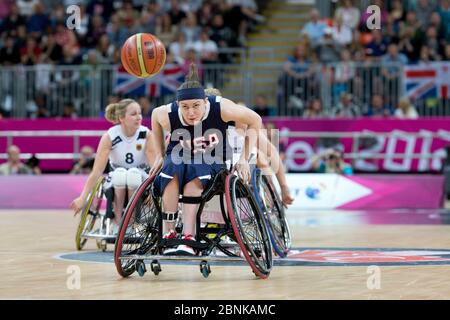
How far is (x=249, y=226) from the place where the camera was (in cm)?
970

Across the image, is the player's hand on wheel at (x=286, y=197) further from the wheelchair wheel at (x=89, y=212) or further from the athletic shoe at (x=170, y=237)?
the athletic shoe at (x=170, y=237)

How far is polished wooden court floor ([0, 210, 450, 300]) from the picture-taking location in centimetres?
827

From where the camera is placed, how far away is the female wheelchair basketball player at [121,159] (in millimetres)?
12914

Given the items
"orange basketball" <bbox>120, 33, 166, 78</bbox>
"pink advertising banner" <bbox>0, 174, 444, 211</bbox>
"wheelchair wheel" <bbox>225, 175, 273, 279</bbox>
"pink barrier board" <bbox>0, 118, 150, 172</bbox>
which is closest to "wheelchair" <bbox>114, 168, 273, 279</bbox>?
"wheelchair wheel" <bbox>225, 175, 273, 279</bbox>

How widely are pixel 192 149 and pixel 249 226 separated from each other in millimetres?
828

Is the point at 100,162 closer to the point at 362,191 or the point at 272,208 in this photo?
the point at 272,208

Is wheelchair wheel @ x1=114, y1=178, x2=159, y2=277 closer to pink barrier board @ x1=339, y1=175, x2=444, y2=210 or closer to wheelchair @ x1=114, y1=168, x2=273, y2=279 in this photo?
wheelchair @ x1=114, y1=168, x2=273, y2=279

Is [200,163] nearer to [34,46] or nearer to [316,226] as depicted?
[316,226]

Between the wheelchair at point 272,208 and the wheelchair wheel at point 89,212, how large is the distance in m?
2.10

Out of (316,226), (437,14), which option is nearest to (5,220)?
(316,226)

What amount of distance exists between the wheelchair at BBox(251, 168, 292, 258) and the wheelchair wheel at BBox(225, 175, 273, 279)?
1874mm

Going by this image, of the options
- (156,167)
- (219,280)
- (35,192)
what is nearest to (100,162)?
(156,167)

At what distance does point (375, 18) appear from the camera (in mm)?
23172
